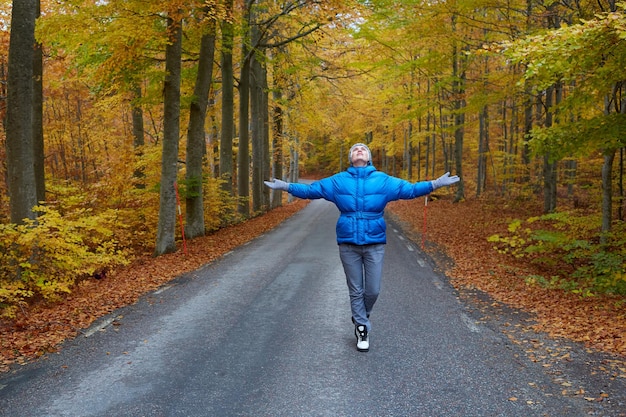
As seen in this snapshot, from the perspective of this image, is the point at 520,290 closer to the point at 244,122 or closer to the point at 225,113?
the point at 225,113

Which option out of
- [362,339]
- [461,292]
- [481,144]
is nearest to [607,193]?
[461,292]

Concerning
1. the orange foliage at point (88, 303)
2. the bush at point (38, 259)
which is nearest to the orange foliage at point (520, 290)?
the orange foliage at point (88, 303)

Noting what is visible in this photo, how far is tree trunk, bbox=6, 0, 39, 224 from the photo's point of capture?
24.6ft

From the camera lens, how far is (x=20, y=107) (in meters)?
7.54

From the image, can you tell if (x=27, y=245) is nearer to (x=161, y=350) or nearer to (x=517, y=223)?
(x=161, y=350)

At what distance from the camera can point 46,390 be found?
4113 millimetres

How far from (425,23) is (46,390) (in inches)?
536

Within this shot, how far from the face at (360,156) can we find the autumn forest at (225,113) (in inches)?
110

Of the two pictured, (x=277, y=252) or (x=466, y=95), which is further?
(x=466, y=95)

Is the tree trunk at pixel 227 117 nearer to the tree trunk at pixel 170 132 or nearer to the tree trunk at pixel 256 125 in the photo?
the tree trunk at pixel 256 125

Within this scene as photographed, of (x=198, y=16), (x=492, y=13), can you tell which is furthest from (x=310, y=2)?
(x=492, y=13)

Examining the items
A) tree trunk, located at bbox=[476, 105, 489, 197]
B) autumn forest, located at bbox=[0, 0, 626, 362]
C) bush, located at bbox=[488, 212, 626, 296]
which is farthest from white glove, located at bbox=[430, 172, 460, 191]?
tree trunk, located at bbox=[476, 105, 489, 197]

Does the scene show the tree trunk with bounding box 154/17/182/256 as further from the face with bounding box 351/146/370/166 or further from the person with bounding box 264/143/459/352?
the face with bounding box 351/146/370/166

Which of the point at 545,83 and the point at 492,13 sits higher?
the point at 492,13
